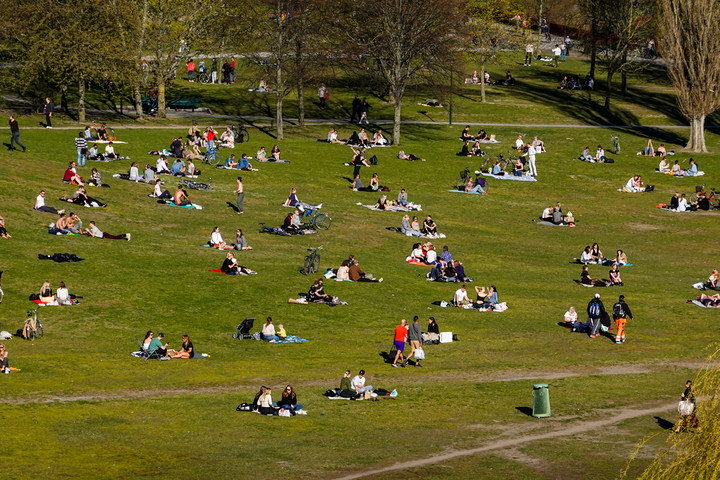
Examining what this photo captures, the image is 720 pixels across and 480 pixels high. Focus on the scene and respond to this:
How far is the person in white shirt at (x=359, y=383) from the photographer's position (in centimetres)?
2806

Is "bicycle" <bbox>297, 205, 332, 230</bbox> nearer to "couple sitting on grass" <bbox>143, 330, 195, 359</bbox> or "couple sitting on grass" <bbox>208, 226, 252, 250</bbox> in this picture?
"couple sitting on grass" <bbox>208, 226, 252, 250</bbox>

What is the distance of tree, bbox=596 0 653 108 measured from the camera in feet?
284

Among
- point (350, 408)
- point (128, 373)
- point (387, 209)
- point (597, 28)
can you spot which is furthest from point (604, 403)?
point (597, 28)

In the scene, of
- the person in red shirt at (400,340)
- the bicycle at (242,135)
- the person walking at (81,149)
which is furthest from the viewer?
the bicycle at (242,135)

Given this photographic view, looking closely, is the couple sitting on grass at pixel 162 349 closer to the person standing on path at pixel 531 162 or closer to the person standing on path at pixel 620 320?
the person standing on path at pixel 620 320

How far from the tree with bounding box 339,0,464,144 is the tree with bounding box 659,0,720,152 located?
15.7m

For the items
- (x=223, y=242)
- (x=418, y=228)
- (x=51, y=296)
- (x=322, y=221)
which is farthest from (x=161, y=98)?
(x=51, y=296)

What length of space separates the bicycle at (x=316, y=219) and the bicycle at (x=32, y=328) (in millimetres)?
19288

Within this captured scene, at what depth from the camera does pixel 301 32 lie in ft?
232

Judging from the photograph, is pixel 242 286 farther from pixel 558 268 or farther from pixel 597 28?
pixel 597 28

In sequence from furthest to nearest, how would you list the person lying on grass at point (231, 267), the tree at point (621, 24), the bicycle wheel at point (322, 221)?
the tree at point (621, 24)
the bicycle wheel at point (322, 221)
the person lying on grass at point (231, 267)

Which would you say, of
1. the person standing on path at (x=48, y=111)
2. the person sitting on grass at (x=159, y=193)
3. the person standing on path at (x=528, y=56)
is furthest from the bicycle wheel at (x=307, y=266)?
the person standing on path at (x=528, y=56)

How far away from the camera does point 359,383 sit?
92.2 feet

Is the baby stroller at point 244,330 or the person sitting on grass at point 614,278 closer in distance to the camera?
the baby stroller at point 244,330
